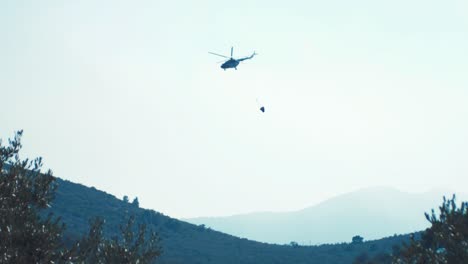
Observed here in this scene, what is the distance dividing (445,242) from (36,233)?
18952 mm

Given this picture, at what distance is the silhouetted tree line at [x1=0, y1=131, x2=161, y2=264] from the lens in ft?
74.7

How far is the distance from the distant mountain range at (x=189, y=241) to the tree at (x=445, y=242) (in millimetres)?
79082

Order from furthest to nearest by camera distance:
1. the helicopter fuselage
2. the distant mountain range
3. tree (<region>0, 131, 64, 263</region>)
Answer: the distant mountain range < the helicopter fuselage < tree (<region>0, 131, 64, 263</region>)

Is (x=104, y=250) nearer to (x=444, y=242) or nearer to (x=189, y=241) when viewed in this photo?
(x=444, y=242)

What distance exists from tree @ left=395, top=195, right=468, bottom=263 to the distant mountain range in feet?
259

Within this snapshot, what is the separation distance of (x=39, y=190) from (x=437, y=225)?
20148 millimetres

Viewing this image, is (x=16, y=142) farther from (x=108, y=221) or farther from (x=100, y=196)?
(x=100, y=196)

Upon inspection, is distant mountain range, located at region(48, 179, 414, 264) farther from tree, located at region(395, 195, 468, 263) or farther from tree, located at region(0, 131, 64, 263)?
tree, located at region(395, 195, 468, 263)

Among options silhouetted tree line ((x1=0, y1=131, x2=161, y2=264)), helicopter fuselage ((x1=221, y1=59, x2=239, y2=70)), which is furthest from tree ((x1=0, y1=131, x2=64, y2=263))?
helicopter fuselage ((x1=221, y1=59, x2=239, y2=70))

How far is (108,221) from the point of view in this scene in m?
121

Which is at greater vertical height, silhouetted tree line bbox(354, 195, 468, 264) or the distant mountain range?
the distant mountain range

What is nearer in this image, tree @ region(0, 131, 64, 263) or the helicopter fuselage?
tree @ region(0, 131, 64, 263)

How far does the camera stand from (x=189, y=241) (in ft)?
413

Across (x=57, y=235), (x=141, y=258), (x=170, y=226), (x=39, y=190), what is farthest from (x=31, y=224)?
(x=170, y=226)
